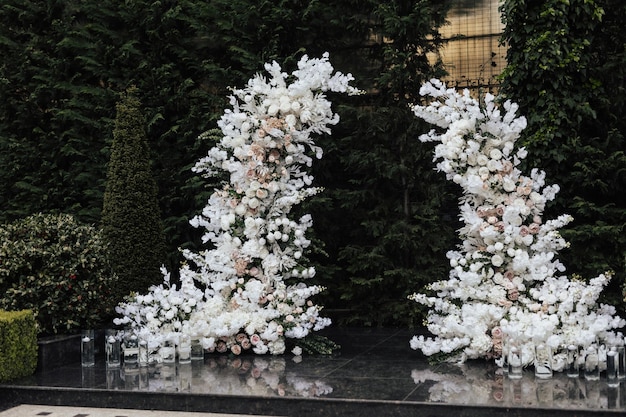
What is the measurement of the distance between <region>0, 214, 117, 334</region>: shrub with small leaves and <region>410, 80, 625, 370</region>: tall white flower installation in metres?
3.03

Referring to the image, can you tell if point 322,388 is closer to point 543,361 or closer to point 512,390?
point 512,390

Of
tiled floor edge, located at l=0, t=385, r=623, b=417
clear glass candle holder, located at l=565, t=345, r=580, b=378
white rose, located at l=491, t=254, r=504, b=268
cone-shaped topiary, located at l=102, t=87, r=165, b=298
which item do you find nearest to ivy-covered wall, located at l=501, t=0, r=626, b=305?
white rose, located at l=491, t=254, r=504, b=268

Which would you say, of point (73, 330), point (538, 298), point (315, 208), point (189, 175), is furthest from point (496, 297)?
point (189, 175)

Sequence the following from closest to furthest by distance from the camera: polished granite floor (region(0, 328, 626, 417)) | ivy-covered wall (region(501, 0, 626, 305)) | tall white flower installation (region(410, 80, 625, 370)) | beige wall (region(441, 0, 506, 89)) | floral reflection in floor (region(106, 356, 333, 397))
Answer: polished granite floor (region(0, 328, 626, 417)) → floral reflection in floor (region(106, 356, 333, 397)) → tall white flower installation (region(410, 80, 625, 370)) → ivy-covered wall (region(501, 0, 626, 305)) → beige wall (region(441, 0, 506, 89))

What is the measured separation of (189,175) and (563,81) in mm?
4729

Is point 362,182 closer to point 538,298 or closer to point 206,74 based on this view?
point 206,74

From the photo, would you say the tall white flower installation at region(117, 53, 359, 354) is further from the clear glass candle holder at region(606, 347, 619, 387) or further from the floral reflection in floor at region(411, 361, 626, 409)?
the clear glass candle holder at region(606, 347, 619, 387)

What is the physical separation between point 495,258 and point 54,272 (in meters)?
3.91

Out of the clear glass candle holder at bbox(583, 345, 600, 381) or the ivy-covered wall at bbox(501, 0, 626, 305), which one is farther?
the ivy-covered wall at bbox(501, 0, 626, 305)

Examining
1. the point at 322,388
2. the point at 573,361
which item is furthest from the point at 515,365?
the point at 322,388

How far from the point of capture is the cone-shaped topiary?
834 centimetres

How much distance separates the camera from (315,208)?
9.20m

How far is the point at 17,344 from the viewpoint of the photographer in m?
6.47

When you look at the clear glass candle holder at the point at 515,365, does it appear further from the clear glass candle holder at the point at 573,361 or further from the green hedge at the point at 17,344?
the green hedge at the point at 17,344
